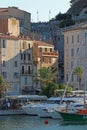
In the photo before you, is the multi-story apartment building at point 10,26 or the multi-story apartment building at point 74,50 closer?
the multi-story apartment building at point 74,50

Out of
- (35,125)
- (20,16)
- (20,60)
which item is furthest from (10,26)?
(35,125)

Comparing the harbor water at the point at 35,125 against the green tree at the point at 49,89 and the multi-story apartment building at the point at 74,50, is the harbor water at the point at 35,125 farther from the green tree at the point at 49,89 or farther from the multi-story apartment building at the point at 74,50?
the multi-story apartment building at the point at 74,50

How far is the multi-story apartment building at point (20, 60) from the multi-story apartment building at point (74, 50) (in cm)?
421

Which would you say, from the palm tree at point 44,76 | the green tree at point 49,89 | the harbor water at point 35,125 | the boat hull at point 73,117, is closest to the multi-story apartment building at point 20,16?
the palm tree at point 44,76

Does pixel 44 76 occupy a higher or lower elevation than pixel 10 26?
lower

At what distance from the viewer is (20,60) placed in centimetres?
10812

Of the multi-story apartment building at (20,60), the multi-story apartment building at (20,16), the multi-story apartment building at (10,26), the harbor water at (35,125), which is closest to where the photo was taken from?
the harbor water at (35,125)

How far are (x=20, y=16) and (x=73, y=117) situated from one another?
5843cm

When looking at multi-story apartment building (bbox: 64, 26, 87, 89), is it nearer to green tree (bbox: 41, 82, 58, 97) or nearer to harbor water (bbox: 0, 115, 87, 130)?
green tree (bbox: 41, 82, 58, 97)

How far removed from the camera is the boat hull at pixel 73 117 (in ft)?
235

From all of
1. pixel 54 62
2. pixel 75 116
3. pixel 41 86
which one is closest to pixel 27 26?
pixel 54 62

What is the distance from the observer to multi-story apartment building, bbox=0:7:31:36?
12008 centimetres

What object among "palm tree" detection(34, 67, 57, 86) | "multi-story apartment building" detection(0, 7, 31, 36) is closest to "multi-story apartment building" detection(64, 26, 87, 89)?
"palm tree" detection(34, 67, 57, 86)

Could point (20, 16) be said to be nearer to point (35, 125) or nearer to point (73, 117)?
point (73, 117)
